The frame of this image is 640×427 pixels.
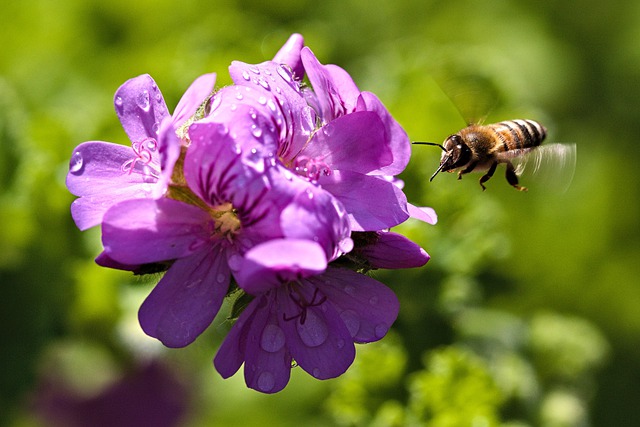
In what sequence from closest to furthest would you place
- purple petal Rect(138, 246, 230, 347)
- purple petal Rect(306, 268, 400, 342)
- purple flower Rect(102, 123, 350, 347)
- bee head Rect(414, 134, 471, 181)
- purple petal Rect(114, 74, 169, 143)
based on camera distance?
purple flower Rect(102, 123, 350, 347) → purple petal Rect(138, 246, 230, 347) → purple petal Rect(306, 268, 400, 342) → purple petal Rect(114, 74, 169, 143) → bee head Rect(414, 134, 471, 181)

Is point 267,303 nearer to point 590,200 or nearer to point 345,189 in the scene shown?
point 345,189

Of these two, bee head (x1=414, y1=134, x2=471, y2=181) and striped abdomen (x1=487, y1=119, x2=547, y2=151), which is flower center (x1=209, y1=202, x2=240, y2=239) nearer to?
bee head (x1=414, y1=134, x2=471, y2=181)

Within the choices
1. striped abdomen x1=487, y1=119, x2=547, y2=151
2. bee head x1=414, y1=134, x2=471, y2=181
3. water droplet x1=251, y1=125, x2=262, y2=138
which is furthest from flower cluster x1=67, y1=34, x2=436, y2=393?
striped abdomen x1=487, y1=119, x2=547, y2=151

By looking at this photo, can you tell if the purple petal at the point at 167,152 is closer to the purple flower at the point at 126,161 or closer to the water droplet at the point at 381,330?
the purple flower at the point at 126,161

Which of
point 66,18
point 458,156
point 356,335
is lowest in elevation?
point 66,18

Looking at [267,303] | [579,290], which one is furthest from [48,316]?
[579,290]

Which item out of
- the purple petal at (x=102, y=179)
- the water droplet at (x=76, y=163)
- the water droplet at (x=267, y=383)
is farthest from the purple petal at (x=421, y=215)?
the water droplet at (x=76, y=163)

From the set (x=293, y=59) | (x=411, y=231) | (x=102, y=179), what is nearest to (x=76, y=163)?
(x=102, y=179)
